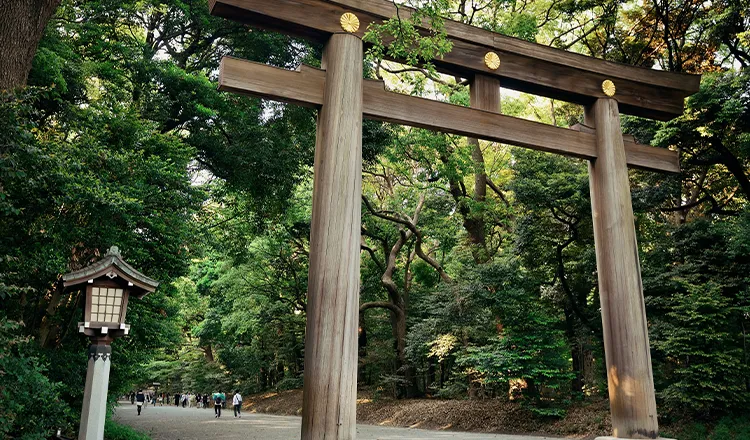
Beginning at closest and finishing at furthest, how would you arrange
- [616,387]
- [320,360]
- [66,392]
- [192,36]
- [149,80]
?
[320,360] < [616,387] < [66,392] < [149,80] < [192,36]

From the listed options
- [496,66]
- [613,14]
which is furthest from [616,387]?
[613,14]

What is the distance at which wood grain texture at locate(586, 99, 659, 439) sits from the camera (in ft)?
19.5

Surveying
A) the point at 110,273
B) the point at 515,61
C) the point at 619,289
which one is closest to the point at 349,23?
the point at 515,61

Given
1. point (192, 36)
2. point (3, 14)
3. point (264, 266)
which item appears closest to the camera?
point (3, 14)

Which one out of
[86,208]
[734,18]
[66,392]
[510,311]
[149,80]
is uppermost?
[734,18]

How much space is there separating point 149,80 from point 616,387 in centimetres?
1035

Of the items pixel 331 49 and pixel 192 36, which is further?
pixel 192 36

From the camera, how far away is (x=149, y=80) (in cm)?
1087

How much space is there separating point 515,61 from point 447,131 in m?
1.41

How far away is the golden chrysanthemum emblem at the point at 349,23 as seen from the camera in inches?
216

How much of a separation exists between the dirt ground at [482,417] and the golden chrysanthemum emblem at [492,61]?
978 centimetres

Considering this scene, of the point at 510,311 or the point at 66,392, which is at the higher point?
the point at 510,311

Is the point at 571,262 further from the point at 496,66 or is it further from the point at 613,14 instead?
the point at 496,66

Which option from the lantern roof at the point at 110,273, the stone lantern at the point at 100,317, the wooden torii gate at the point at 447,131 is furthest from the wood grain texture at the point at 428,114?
the stone lantern at the point at 100,317
